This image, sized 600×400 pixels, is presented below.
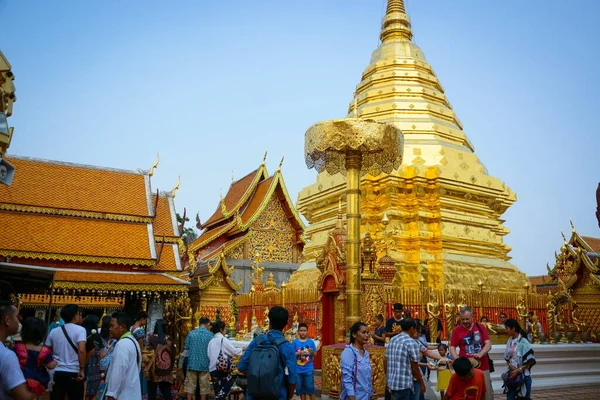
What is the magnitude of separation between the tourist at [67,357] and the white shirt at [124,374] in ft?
2.95

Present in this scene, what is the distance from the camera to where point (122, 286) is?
1421 centimetres

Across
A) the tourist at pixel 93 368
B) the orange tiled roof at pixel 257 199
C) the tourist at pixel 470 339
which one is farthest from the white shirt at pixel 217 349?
the orange tiled roof at pixel 257 199

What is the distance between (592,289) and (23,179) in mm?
17349

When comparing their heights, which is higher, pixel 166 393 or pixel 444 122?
pixel 444 122

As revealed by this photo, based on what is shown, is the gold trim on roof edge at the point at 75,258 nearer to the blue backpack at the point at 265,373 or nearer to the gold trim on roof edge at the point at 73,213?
the gold trim on roof edge at the point at 73,213

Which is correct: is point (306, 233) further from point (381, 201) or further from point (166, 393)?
point (166, 393)

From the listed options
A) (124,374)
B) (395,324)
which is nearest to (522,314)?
(395,324)

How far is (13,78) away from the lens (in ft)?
27.5

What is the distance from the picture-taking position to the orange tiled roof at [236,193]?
26.9m

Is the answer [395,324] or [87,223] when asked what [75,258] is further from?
[395,324]

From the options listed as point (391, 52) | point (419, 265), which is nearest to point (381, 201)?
point (419, 265)

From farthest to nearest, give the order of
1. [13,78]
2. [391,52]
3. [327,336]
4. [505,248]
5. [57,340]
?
[391,52] → [505,248] → [327,336] → [13,78] → [57,340]

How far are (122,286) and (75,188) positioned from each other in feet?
13.9

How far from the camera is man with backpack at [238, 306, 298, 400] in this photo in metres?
3.73
